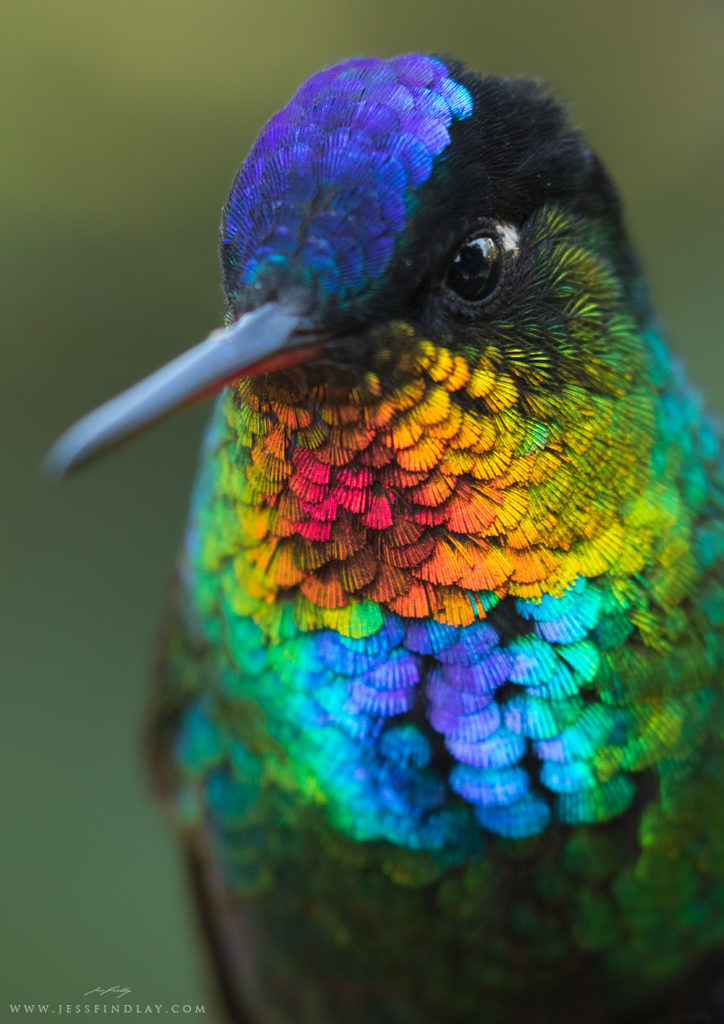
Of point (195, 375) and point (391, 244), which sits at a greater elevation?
point (391, 244)

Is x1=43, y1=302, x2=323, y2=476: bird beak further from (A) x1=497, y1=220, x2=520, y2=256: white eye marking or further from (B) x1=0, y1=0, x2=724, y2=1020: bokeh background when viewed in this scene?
(B) x1=0, y1=0, x2=724, y2=1020: bokeh background

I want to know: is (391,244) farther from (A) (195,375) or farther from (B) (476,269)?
(A) (195,375)

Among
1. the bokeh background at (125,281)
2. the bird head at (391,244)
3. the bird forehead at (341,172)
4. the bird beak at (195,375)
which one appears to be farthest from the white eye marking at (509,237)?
the bokeh background at (125,281)

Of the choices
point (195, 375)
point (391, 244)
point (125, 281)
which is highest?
point (125, 281)

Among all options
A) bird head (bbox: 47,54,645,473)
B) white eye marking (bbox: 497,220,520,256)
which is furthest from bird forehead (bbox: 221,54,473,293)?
white eye marking (bbox: 497,220,520,256)

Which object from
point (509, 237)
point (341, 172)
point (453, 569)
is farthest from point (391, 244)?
point (453, 569)

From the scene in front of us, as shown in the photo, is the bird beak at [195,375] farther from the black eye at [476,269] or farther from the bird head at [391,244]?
the black eye at [476,269]

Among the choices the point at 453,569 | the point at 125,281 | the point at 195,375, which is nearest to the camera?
the point at 195,375

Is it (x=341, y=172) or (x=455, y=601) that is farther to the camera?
(x=455, y=601)
